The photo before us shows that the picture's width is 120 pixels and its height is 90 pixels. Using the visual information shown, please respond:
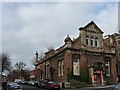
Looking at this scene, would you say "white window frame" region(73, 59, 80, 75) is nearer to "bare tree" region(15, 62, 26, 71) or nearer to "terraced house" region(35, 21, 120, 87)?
"terraced house" region(35, 21, 120, 87)

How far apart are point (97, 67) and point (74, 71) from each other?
5.03 m

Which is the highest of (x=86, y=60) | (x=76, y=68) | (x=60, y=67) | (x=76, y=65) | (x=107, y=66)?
(x=86, y=60)

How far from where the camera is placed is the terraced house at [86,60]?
144 feet

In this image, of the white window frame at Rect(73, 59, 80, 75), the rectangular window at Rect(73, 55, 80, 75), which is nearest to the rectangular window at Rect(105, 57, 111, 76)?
the white window frame at Rect(73, 59, 80, 75)

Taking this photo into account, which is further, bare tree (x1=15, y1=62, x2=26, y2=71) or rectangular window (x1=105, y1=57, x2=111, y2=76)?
bare tree (x1=15, y1=62, x2=26, y2=71)

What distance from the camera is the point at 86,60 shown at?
46.0 metres

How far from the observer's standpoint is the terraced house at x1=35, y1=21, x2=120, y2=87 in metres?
43.9

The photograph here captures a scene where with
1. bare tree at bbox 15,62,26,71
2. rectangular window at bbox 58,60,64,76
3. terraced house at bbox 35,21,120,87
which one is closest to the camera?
terraced house at bbox 35,21,120,87

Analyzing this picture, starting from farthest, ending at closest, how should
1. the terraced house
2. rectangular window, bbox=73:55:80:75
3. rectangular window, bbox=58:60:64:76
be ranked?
1. rectangular window, bbox=58:60:64:76
2. rectangular window, bbox=73:55:80:75
3. the terraced house

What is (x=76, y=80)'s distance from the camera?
4356 cm

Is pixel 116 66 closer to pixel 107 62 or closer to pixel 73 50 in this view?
pixel 107 62

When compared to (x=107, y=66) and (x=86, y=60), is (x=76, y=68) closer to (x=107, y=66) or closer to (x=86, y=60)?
(x=86, y=60)

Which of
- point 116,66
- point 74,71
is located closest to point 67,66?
point 74,71

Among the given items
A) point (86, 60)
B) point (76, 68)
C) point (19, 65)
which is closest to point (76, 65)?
point (76, 68)
